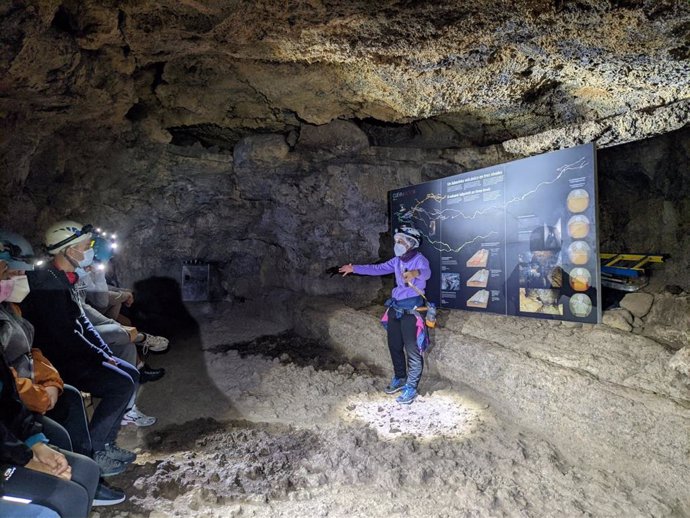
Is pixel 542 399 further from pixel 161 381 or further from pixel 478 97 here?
pixel 161 381

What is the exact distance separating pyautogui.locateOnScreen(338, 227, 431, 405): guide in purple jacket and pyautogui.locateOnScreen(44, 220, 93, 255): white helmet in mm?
3162

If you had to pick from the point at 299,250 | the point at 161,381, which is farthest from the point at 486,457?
the point at 299,250

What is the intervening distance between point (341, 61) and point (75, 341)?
3.38 metres

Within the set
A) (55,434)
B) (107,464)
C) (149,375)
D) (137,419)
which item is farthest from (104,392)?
(149,375)

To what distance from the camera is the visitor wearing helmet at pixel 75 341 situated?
293cm

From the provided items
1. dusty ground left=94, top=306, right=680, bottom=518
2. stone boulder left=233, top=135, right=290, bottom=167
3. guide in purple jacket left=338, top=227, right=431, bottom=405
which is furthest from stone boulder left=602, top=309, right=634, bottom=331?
stone boulder left=233, top=135, right=290, bottom=167

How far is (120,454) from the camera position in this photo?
10.6 feet

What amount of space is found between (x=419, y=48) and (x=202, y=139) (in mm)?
4442

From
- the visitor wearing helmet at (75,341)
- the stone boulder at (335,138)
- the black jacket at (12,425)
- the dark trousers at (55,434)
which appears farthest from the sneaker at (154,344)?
the stone boulder at (335,138)

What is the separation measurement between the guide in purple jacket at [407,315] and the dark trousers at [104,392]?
8.87ft

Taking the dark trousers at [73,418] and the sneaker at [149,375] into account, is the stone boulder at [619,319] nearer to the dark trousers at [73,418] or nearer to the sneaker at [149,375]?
the dark trousers at [73,418]

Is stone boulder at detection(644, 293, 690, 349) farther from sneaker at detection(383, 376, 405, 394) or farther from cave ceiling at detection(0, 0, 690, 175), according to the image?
sneaker at detection(383, 376, 405, 394)

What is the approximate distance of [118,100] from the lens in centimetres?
450

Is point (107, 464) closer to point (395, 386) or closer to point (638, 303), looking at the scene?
point (395, 386)
